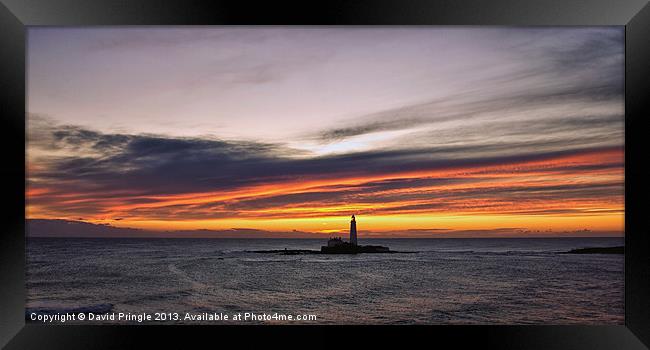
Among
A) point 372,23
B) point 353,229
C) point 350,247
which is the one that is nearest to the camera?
point 372,23

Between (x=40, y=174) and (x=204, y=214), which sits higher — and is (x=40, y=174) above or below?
above

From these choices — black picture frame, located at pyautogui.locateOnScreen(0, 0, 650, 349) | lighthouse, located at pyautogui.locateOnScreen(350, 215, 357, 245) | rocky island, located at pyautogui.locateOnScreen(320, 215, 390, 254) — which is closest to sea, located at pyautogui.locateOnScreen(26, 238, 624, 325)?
rocky island, located at pyautogui.locateOnScreen(320, 215, 390, 254)

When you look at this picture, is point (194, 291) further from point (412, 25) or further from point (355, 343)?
point (412, 25)

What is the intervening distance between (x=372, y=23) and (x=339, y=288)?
11774 millimetres

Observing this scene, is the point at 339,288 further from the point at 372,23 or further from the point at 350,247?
the point at 372,23

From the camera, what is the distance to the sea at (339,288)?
11.0m

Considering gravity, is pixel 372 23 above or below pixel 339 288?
above

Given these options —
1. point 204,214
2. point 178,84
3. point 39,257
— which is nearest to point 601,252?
point 204,214

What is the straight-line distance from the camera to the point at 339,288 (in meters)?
14.4

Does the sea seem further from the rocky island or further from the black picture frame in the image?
the black picture frame

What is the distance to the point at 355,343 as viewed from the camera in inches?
143

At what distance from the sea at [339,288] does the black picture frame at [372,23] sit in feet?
13.8

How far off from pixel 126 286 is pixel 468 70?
475 inches

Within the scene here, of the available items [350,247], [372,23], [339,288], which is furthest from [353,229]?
[372,23]
